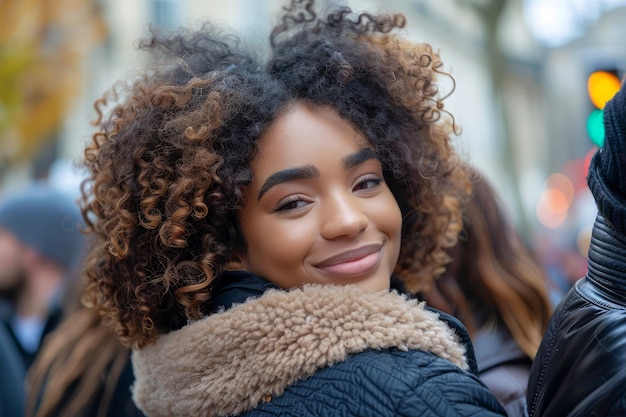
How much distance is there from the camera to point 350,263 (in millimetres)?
1960

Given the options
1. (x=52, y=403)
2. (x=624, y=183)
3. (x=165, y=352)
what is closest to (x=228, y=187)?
(x=165, y=352)

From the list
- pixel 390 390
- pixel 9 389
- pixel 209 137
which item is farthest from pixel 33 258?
pixel 390 390

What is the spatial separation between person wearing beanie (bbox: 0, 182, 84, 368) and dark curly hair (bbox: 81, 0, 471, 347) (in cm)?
275

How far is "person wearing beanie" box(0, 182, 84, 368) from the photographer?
4949 mm

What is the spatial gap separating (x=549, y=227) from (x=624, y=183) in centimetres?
3532

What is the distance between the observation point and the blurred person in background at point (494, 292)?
304 centimetres

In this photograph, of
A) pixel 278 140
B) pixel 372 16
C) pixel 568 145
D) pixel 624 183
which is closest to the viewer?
pixel 624 183

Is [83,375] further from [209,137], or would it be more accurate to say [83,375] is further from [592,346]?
[592,346]

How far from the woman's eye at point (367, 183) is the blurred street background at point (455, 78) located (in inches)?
24.7

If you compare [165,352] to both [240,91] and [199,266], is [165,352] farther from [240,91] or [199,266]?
[240,91]

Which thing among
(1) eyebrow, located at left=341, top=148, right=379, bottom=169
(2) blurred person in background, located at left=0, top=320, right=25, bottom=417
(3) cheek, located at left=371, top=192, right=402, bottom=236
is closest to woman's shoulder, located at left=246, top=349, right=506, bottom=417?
(3) cheek, located at left=371, top=192, right=402, bottom=236

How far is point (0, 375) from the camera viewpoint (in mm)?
3373

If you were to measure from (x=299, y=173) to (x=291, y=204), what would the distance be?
0.09 m

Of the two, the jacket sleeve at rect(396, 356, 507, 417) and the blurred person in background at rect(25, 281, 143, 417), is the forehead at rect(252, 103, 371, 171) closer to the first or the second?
the jacket sleeve at rect(396, 356, 507, 417)
